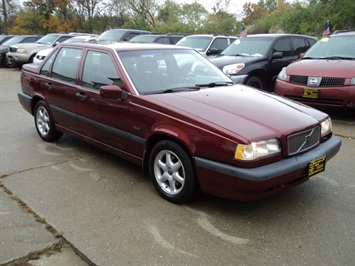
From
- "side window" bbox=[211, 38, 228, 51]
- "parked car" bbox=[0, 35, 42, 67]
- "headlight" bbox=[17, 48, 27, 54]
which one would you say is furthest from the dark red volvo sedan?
"parked car" bbox=[0, 35, 42, 67]

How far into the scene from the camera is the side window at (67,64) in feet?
15.7

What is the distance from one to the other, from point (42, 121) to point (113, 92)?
7.56ft

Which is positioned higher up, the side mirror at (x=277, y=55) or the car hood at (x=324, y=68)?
the side mirror at (x=277, y=55)

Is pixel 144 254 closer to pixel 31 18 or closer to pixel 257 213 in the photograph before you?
pixel 257 213

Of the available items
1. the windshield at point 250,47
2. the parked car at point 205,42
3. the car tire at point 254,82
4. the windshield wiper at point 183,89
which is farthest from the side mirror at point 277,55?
the windshield wiper at point 183,89

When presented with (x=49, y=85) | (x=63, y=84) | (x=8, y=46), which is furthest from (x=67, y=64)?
(x=8, y=46)

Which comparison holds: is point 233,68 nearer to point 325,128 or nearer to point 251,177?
point 325,128

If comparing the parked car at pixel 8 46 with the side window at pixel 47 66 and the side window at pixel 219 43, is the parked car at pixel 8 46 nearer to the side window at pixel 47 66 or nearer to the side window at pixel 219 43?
the side window at pixel 219 43

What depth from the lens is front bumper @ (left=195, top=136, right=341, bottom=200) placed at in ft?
9.73

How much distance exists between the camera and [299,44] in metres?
9.71

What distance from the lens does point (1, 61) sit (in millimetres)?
18141

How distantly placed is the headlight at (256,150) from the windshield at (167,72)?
1270mm

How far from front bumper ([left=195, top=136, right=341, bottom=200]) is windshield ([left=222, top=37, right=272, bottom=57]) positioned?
19.0 feet

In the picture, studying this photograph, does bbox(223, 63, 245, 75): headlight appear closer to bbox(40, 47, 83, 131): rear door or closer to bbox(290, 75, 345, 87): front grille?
bbox(290, 75, 345, 87): front grille
